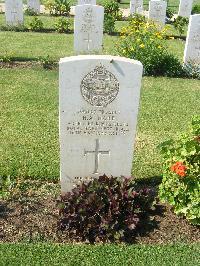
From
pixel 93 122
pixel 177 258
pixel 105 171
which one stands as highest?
pixel 93 122

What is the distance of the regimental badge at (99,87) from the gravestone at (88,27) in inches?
305

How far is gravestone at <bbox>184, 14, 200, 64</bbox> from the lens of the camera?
10969mm

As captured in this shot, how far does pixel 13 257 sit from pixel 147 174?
250 centimetres

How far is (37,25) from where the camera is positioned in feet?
51.6

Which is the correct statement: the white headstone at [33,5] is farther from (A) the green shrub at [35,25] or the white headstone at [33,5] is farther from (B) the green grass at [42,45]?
(B) the green grass at [42,45]

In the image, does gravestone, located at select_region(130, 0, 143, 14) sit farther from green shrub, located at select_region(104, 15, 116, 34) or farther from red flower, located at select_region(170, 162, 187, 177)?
red flower, located at select_region(170, 162, 187, 177)

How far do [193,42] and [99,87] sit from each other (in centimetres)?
704

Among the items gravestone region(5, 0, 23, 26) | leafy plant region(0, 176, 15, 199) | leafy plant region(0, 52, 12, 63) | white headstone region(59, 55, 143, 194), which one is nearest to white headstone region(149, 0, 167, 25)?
gravestone region(5, 0, 23, 26)

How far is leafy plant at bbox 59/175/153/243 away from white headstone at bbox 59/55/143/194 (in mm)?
393

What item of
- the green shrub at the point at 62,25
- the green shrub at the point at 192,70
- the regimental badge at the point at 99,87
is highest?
the regimental badge at the point at 99,87

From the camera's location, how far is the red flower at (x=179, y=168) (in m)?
4.76

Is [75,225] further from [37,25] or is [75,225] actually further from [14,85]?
[37,25]

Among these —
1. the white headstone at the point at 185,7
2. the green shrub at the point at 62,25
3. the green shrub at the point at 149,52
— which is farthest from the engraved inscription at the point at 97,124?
the white headstone at the point at 185,7

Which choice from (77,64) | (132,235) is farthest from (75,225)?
(77,64)
